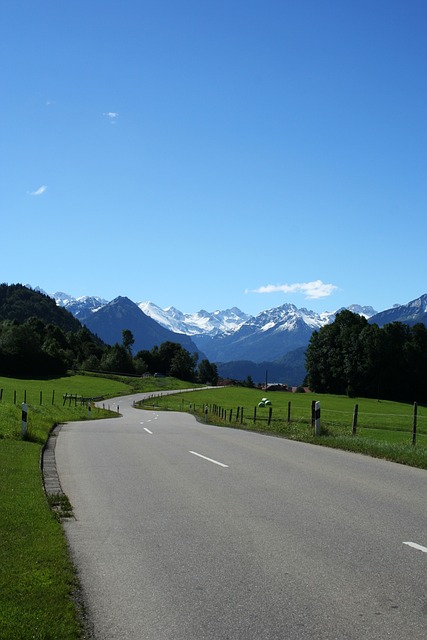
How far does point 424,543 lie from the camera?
7059 millimetres

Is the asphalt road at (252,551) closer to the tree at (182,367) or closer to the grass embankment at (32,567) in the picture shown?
the grass embankment at (32,567)

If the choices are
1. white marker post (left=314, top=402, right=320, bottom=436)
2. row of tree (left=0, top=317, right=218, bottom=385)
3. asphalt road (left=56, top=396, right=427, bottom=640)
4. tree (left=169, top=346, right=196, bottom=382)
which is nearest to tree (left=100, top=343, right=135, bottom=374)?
row of tree (left=0, top=317, right=218, bottom=385)

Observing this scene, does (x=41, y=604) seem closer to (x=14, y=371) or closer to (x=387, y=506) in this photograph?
(x=387, y=506)

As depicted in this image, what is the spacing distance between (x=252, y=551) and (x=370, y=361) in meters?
112

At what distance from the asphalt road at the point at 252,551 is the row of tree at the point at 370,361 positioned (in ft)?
344

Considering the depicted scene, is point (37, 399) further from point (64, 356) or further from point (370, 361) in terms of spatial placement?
point (64, 356)

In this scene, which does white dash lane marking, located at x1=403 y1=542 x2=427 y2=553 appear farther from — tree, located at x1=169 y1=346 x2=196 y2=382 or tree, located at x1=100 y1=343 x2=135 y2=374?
tree, located at x1=169 y1=346 x2=196 y2=382

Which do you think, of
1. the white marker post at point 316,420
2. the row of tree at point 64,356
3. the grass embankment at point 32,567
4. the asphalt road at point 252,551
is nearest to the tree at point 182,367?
the row of tree at point 64,356

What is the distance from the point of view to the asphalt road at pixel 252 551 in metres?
4.89

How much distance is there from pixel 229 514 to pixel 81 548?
2494 millimetres

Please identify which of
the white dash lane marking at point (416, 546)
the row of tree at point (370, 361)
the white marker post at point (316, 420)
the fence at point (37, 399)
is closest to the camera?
the white dash lane marking at point (416, 546)

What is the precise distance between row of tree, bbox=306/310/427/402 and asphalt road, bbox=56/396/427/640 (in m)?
105

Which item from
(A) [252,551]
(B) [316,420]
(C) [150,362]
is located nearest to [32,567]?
(A) [252,551]

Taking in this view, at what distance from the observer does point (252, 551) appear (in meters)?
6.87
